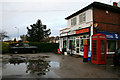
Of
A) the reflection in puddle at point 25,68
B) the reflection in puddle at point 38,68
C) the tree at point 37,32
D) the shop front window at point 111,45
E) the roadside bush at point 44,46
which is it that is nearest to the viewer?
the reflection in puddle at point 25,68

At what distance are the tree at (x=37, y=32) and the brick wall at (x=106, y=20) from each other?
119ft

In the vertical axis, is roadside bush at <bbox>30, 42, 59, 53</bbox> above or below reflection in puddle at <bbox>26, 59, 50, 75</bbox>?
above

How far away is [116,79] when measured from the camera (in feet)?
15.9

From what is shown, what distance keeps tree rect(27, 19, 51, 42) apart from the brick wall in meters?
36.4

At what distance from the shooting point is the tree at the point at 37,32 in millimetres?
45981

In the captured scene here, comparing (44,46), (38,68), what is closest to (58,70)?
(38,68)

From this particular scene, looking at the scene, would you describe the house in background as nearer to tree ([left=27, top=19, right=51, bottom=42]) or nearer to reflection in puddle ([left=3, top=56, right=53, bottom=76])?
reflection in puddle ([left=3, top=56, right=53, bottom=76])

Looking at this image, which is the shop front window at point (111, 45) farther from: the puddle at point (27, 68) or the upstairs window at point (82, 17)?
the puddle at point (27, 68)

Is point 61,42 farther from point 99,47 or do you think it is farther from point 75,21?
point 99,47

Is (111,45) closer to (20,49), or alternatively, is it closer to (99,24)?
(99,24)

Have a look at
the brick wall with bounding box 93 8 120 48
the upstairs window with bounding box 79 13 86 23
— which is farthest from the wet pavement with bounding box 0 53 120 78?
the upstairs window with bounding box 79 13 86 23

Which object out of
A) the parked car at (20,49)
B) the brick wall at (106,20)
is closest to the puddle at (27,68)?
the brick wall at (106,20)

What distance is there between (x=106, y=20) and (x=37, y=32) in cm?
3820

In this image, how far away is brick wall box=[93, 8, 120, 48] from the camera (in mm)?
11891
